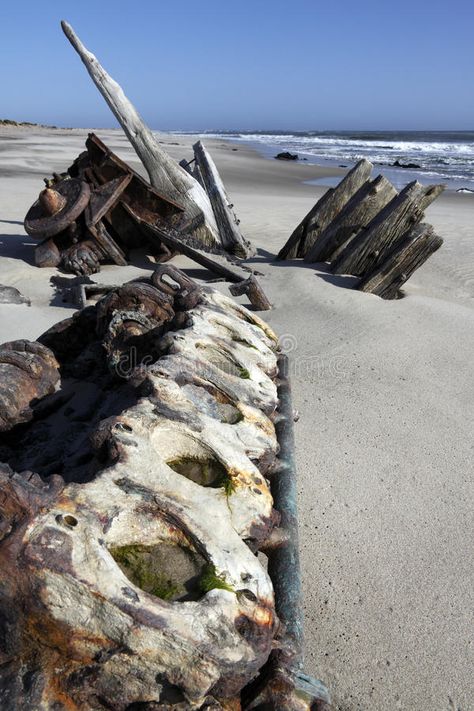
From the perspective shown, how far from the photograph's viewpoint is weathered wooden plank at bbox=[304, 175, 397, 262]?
6.47 m

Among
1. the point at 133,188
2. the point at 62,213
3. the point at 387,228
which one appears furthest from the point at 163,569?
the point at 133,188

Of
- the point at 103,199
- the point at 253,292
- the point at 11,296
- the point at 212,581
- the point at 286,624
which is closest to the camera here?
the point at 212,581

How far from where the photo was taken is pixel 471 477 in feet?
10.3

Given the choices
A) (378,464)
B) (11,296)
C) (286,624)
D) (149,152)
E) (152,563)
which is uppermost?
(149,152)

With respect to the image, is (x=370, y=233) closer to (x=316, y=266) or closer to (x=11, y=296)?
(x=316, y=266)

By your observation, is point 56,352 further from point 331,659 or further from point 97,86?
point 97,86

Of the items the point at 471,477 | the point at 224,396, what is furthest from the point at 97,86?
the point at 471,477

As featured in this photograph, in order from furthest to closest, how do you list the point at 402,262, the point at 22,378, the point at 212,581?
the point at 402,262
the point at 22,378
the point at 212,581

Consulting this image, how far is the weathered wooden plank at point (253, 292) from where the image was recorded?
5.36 m

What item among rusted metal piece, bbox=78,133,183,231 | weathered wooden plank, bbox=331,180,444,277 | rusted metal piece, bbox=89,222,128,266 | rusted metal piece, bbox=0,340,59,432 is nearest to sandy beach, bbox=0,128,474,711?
rusted metal piece, bbox=89,222,128,266

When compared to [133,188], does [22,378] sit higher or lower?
lower

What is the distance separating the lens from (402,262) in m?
5.84

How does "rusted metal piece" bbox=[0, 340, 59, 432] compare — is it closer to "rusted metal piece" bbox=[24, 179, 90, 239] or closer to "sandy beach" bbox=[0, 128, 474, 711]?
"sandy beach" bbox=[0, 128, 474, 711]

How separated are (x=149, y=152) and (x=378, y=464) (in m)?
5.11
